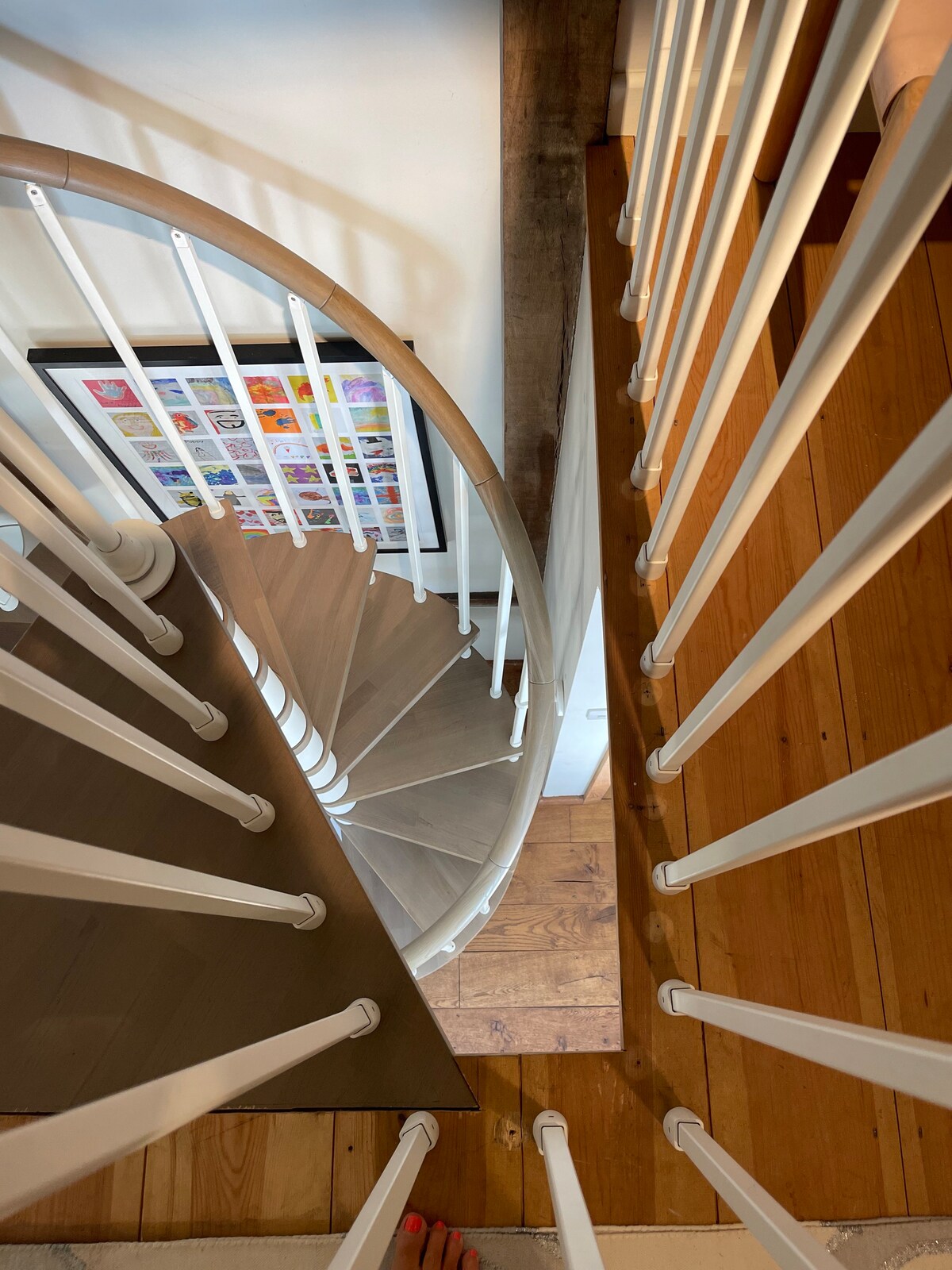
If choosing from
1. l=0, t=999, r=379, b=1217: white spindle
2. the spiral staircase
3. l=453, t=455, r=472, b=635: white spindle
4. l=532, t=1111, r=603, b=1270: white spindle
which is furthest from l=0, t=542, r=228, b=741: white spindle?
l=453, t=455, r=472, b=635: white spindle

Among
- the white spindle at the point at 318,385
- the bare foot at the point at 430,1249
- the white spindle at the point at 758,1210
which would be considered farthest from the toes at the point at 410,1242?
the white spindle at the point at 318,385

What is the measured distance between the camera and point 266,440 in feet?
7.86

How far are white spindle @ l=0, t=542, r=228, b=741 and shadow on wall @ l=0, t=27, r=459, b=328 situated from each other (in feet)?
4.46

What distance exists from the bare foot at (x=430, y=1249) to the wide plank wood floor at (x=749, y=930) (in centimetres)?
4

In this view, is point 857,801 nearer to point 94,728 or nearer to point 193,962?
point 94,728

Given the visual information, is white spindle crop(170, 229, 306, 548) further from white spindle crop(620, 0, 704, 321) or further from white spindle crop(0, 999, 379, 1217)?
white spindle crop(0, 999, 379, 1217)

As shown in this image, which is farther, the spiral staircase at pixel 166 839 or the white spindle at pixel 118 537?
the white spindle at pixel 118 537

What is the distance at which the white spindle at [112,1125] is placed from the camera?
377 millimetres

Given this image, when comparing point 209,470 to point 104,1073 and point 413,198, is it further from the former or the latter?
point 104,1073

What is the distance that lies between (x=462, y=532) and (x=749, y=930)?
1.41m

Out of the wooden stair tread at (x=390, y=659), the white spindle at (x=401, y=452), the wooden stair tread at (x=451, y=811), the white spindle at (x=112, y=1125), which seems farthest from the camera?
the wooden stair tread at (x=451, y=811)

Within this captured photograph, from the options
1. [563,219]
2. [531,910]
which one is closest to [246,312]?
[563,219]

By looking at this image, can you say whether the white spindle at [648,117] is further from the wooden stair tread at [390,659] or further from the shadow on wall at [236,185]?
the wooden stair tread at [390,659]

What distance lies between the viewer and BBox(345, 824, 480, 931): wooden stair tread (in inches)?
125
